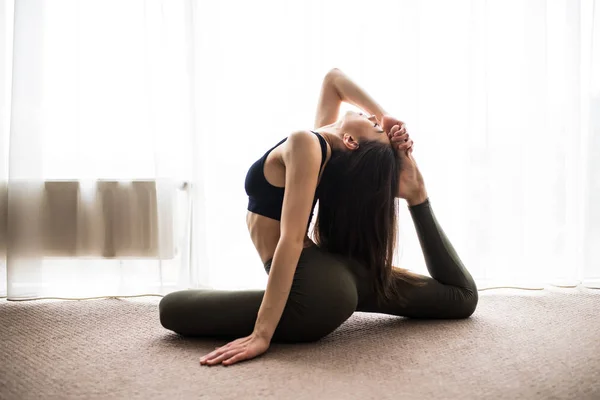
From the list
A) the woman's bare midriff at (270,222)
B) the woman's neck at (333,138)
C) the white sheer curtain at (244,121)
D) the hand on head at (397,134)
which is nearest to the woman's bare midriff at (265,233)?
the woman's bare midriff at (270,222)

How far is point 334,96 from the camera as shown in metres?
2.20

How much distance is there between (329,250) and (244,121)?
835 mm

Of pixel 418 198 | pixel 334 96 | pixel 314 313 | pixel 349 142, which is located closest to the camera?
pixel 314 313

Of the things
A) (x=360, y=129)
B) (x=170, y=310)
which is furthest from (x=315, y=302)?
(x=360, y=129)

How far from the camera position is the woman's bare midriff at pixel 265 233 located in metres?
1.88

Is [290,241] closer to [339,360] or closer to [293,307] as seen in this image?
[293,307]

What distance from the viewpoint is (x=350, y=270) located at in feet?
6.12

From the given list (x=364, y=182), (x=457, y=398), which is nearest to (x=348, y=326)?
(x=364, y=182)

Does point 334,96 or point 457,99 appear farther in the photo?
point 457,99

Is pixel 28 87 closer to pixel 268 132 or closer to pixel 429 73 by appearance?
pixel 268 132

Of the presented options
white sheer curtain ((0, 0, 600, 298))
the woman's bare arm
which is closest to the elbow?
the woman's bare arm

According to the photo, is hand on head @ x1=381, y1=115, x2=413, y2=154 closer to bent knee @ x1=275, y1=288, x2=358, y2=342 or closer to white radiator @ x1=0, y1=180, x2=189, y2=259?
bent knee @ x1=275, y1=288, x2=358, y2=342

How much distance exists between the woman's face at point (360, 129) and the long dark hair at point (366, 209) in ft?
0.11

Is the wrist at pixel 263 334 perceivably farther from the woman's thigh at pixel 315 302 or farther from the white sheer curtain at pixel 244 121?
the white sheer curtain at pixel 244 121
